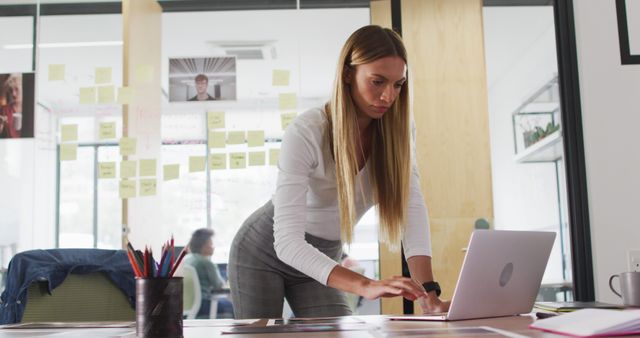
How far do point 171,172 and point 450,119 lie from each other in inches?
54.2

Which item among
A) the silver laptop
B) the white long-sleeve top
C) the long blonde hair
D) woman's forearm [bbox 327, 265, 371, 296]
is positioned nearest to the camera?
the silver laptop

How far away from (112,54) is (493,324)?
4767 mm

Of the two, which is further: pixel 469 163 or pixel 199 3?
pixel 199 3

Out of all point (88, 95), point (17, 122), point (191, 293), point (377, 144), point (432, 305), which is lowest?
point (191, 293)

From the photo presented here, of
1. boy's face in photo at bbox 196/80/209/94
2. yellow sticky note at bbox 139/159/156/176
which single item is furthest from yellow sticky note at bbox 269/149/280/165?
yellow sticky note at bbox 139/159/156/176

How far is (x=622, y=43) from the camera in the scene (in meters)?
2.36

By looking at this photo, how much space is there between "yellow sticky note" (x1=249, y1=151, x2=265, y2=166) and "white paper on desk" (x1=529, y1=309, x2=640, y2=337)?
2.22 m

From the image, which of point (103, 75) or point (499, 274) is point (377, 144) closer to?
point (499, 274)

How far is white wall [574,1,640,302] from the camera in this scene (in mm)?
2344

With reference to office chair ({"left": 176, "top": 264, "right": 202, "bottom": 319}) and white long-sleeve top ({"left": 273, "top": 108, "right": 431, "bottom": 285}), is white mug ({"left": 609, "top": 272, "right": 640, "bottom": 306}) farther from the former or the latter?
office chair ({"left": 176, "top": 264, "right": 202, "bottom": 319})

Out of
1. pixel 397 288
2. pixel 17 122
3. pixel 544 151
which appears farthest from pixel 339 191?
pixel 544 151

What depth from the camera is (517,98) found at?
4.07m

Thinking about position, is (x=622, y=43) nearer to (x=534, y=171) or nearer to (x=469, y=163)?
(x=469, y=163)

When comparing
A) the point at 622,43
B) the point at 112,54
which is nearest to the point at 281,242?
the point at 622,43
